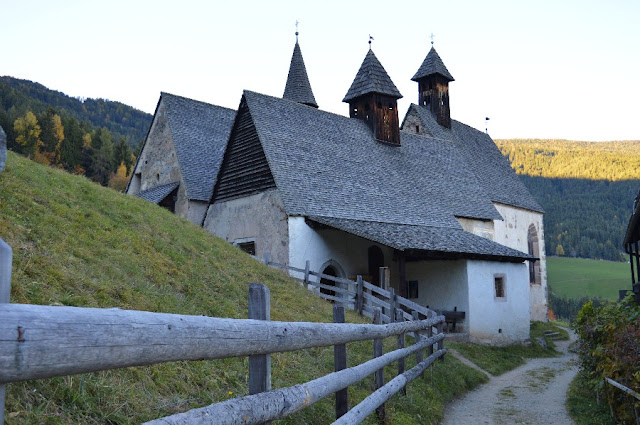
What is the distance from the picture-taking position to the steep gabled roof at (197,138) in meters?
24.3

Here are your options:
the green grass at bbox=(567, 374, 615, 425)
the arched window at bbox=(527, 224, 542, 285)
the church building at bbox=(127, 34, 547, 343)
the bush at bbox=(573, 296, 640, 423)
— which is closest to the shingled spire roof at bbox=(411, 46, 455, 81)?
the church building at bbox=(127, 34, 547, 343)

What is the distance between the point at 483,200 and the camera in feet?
92.8

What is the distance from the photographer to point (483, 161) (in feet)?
117

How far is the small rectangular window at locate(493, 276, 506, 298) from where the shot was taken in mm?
21188

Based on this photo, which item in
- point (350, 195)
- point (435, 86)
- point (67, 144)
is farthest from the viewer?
point (67, 144)

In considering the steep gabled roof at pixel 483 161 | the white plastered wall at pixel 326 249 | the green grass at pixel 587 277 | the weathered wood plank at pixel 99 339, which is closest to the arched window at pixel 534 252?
the steep gabled roof at pixel 483 161

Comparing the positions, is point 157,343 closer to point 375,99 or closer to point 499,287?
point 499,287

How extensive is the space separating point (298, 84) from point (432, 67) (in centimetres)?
887

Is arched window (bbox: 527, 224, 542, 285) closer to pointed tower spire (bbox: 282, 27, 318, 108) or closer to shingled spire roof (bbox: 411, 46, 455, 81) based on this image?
shingled spire roof (bbox: 411, 46, 455, 81)

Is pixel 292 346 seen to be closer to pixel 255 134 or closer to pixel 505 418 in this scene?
pixel 505 418

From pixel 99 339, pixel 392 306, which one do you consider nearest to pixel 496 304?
pixel 392 306

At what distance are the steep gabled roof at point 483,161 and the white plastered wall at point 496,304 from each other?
31.4 feet

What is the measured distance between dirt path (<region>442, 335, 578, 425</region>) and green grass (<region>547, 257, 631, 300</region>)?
74703 mm

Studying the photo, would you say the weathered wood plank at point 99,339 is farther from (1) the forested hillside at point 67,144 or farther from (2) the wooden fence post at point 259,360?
(1) the forested hillside at point 67,144
